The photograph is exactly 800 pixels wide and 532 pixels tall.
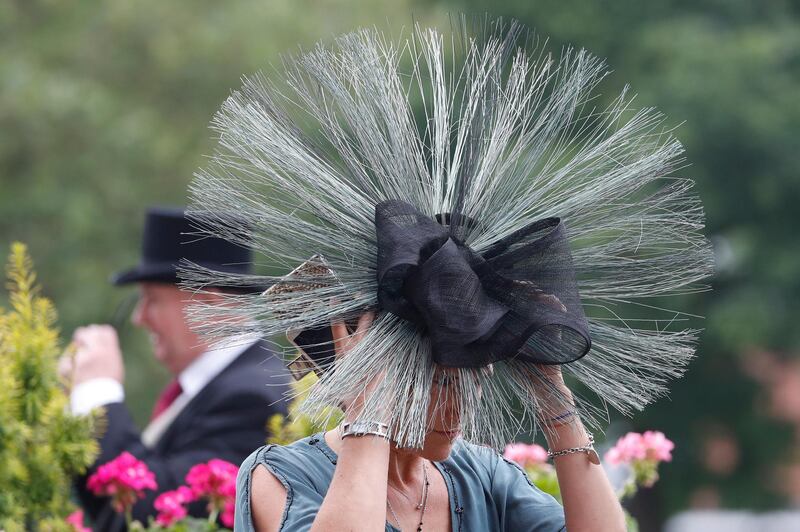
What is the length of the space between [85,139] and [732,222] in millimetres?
6633

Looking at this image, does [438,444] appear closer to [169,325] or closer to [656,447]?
[656,447]

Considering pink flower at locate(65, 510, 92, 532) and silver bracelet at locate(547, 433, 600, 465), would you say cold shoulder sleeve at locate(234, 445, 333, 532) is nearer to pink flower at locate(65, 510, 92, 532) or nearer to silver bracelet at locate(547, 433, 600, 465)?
silver bracelet at locate(547, 433, 600, 465)

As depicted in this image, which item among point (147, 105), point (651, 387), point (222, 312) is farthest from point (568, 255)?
point (147, 105)

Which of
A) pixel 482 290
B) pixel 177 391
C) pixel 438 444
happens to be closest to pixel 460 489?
pixel 438 444

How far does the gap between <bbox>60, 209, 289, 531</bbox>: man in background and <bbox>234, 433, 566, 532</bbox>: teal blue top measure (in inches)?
56.3

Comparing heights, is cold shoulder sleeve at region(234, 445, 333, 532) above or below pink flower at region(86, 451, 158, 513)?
above

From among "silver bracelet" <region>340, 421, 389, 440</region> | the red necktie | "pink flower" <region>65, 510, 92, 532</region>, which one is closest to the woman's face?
"silver bracelet" <region>340, 421, 389, 440</region>

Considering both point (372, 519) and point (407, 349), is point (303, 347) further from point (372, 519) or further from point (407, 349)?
point (372, 519)

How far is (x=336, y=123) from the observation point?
104 inches

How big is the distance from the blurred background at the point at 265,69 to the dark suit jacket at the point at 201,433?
24.6 feet

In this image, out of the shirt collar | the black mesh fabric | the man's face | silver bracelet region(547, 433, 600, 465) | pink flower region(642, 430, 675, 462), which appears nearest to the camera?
the black mesh fabric

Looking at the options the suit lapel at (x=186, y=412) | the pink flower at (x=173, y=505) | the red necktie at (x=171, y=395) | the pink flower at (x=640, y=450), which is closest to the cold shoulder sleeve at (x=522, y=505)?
the pink flower at (x=640, y=450)

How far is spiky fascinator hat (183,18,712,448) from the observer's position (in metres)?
2.42

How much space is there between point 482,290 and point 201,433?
236cm
